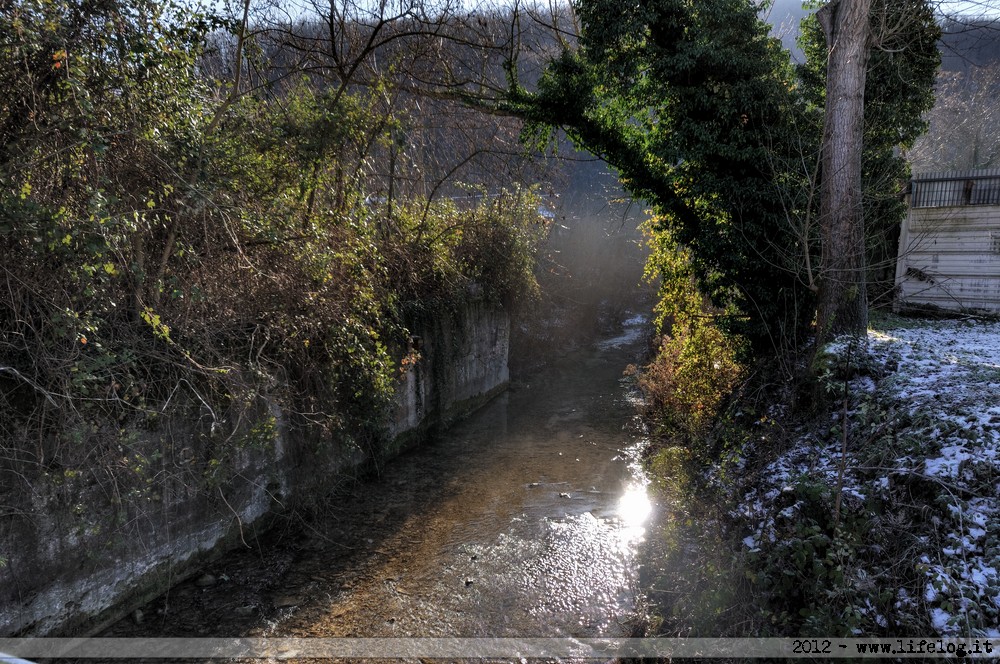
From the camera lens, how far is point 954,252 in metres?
9.92

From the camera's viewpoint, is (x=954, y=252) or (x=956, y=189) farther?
(x=954, y=252)

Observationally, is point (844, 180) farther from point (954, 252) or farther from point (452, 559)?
point (452, 559)

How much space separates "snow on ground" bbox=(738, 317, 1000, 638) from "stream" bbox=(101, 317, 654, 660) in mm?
1750

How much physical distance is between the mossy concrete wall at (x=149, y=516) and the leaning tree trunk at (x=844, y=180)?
22.4ft

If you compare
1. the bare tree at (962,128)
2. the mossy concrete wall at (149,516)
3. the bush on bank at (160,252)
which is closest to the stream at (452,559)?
the mossy concrete wall at (149,516)

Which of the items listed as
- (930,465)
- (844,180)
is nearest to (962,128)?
(844,180)

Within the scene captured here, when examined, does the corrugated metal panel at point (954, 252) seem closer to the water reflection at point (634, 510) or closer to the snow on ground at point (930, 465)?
the snow on ground at point (930, 465)

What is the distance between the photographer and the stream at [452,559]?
5.32 m

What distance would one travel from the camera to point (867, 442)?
5.38 metres

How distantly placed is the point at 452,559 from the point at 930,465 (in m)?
4.57

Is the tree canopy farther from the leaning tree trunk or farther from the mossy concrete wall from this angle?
the mossy concrete wall

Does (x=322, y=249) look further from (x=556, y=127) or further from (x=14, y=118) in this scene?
(x=556, y=127)

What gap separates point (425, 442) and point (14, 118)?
7537mm

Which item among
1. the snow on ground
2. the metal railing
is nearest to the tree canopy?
the metal railing
